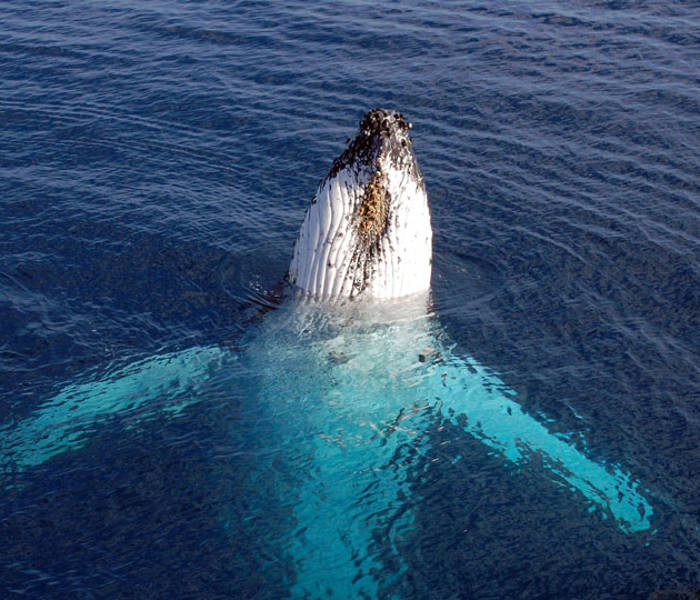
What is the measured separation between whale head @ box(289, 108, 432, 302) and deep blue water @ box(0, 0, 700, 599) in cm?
187

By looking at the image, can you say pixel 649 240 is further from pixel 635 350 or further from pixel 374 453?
pixel 374 453

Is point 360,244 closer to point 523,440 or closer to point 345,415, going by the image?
point 345,415

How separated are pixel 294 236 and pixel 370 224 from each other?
15.2 feet

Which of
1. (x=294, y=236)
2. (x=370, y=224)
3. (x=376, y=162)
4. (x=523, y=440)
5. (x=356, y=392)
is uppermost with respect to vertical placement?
(x=376, y=162)

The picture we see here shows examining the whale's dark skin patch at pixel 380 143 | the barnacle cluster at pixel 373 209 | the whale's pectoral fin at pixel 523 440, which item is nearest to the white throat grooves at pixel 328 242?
the barnacle cluster at pixel 373 209

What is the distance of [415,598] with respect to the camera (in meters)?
9.33

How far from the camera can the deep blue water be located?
9938 mm

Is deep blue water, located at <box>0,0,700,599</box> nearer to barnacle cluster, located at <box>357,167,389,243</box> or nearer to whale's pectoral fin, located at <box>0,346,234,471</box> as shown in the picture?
whale's pectoral fin, located at <box>0,346,234,471</box>

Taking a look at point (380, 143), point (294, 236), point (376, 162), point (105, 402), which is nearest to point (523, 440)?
point (376, 162)

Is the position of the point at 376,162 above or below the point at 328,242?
above

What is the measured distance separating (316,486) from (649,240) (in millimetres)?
9178

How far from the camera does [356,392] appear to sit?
11250 mm

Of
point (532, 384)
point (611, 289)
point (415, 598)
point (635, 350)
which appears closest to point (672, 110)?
point (611, 289)

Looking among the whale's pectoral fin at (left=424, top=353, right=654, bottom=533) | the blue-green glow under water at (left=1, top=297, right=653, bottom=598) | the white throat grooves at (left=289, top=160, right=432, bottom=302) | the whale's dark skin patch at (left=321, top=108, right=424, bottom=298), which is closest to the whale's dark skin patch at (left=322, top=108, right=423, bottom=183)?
the whale's dark skin patch at (left=321, top=108, right=424, bottom=298)
